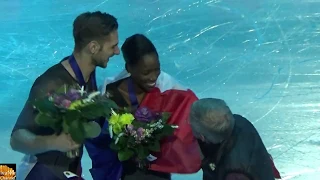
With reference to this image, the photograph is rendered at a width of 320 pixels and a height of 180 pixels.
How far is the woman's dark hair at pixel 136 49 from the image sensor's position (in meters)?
2.88

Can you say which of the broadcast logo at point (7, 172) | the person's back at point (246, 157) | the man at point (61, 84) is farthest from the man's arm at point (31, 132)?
the broadcast logo at point (7, 172)

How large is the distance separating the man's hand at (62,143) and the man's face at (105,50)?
1.34ft

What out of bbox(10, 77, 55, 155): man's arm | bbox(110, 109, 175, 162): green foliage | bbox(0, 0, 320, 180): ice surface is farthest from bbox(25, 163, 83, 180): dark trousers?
bbox(0, 0, 320, 180): ice surface

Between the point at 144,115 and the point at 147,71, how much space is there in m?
0.23

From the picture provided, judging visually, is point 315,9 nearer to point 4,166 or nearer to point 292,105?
point 292,105

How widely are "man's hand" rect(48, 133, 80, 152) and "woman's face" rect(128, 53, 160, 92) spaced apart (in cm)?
49

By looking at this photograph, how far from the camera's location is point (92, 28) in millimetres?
2775

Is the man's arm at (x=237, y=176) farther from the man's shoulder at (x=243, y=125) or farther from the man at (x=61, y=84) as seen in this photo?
the man at (x=61, y=84)

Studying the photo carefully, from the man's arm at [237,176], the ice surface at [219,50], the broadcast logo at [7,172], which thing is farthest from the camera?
the ice surface at [219,50]

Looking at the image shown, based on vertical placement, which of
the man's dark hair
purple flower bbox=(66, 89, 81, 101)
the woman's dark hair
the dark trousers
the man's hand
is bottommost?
the dark trousers

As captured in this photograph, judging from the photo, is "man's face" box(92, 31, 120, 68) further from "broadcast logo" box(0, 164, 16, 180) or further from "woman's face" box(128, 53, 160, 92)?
"broadcast logo" box(0, 164, 16, 180)

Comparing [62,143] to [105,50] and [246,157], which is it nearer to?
[105,50]

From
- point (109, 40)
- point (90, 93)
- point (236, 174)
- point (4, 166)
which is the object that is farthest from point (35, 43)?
point (236, 174)

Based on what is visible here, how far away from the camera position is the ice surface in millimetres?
3914
